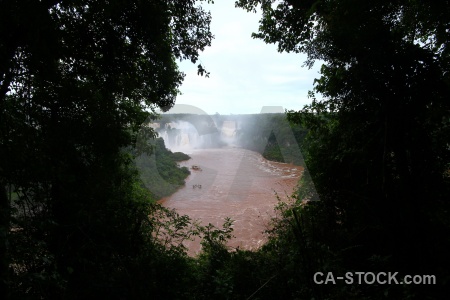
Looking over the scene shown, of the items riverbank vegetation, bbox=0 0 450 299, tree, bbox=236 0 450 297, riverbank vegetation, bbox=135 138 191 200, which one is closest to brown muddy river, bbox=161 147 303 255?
riverbank vegetation, bbox=135 138 191 200

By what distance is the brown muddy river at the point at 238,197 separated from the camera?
30.9 feet

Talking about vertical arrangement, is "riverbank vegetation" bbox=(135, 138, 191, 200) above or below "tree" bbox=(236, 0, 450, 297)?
below

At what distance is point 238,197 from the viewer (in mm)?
13352

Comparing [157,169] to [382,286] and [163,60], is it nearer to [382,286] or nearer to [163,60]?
[163,60]

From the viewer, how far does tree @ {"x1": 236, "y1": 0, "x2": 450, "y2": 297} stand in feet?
11.5

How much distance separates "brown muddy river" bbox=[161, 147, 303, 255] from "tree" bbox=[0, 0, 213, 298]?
4.67m

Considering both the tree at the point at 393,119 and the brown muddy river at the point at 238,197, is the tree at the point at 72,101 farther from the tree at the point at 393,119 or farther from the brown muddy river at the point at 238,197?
the brown muddy river at the point at 238,197

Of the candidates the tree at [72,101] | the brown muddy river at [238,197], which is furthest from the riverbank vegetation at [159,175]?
the tree at [72,101]

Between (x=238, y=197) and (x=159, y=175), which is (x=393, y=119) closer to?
(x=238, y=197)

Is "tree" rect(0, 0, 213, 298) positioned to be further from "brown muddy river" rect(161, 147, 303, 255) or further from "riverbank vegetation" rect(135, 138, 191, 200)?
"riverbank vegetation" rect(135, 138, 191, 200)

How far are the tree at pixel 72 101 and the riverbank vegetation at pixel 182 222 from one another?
3 centimetres

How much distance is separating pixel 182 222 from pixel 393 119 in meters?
4.83

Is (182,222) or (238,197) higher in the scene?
(182,222)

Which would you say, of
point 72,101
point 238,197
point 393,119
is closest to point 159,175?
point 238,197
